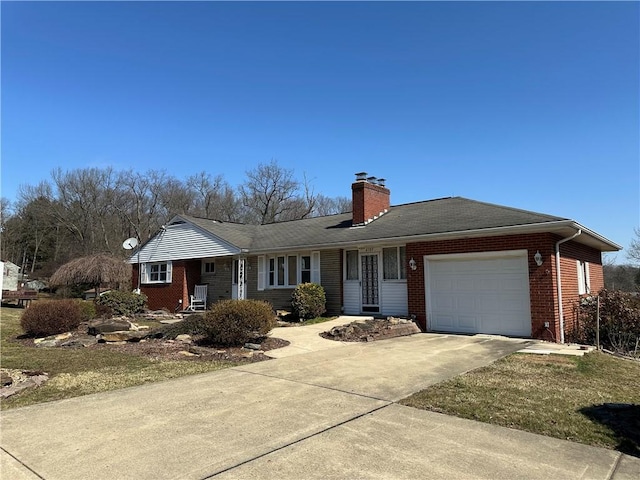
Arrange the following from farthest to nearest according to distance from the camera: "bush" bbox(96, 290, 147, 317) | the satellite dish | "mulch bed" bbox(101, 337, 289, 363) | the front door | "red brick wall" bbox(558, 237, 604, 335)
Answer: the satellite dish
"bush" bbox(96, 290, 147, 317)
the front door
"red brick wall" bbox(558, 237, 604, 335)
"mulch bed" bbox(101, 337, 289, 363)

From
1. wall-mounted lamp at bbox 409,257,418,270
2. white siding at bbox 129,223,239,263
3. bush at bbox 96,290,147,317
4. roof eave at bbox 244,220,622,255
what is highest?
Answer: white siding at bbox 129,223,239,263

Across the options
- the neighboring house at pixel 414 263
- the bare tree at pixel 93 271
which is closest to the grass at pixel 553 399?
the neighboring house at pixel 414 263

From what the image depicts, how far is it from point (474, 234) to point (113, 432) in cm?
1051

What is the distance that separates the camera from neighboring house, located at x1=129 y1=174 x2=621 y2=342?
38.2 ft

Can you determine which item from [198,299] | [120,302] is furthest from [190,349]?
[198,299]

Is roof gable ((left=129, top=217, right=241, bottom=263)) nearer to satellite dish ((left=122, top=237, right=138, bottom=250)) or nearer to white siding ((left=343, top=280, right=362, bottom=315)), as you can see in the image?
satellite dish ((left=122, top=237, right=138, bottom=250))

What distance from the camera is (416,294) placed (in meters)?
13.8

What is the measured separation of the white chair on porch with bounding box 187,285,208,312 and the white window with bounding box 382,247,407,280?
35.2ft

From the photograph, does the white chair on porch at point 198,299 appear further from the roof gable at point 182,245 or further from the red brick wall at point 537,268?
the red brick wall at point 537,268

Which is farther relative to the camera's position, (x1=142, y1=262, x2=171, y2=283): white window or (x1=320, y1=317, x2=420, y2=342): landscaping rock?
(x1=142, y1=262, x2=171, y2=283): white window

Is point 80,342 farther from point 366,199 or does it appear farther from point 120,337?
point 366,199

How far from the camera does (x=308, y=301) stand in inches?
615

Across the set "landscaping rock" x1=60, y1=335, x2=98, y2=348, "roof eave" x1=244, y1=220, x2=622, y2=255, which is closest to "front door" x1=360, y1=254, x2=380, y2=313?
"roof eave" x1=244, y1=220, x2=622, y2=255

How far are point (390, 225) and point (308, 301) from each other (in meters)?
4.16
